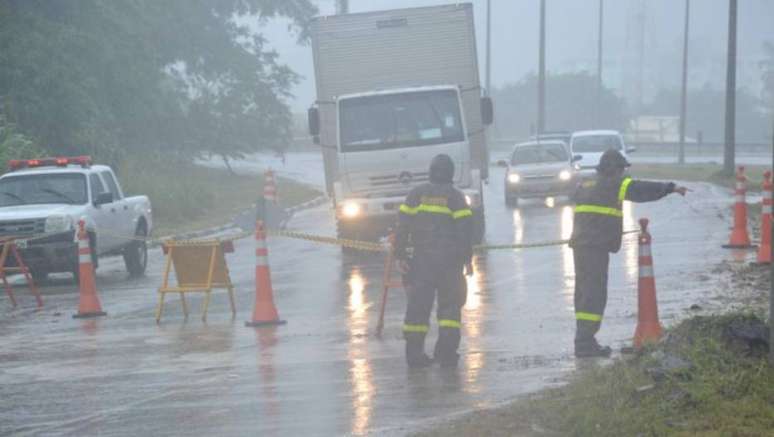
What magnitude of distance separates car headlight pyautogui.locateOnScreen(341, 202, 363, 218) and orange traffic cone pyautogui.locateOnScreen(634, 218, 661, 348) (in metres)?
10.3

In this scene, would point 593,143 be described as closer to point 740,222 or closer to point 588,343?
point 740,222

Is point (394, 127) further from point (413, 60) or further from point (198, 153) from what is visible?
point (198, 153)

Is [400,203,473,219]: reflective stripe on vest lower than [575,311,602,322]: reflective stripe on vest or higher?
higher

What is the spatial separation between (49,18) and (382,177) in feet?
54.2

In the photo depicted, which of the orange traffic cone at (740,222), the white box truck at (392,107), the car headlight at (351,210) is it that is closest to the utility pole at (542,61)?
the white box truck at (392,107)

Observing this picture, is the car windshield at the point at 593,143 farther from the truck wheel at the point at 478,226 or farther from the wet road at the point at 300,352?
the wet road at the point at 300,352

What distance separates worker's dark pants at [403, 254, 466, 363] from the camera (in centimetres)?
1139

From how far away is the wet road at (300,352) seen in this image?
31.9 ft

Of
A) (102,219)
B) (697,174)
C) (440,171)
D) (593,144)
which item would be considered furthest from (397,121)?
(697,174)

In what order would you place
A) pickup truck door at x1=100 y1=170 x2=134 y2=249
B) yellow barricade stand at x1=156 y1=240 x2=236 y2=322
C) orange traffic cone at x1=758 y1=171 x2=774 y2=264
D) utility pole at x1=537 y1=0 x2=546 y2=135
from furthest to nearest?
utility pole at x1=537 y1=0 x2=546 y2=135 → pickup truck door at x1=100 y1=170 x2=134 y2=249 → orange traffic cone at x1=758 y1=171 x2=774 y2=264 → yellow barricade stand at x1=156 y1=240 x2=236 y2=322

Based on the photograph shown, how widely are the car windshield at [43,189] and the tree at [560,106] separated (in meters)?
90.3

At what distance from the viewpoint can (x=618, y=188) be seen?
1143 cm

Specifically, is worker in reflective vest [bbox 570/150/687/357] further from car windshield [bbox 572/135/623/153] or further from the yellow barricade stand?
car windshield [bbox 572/135/623/153]

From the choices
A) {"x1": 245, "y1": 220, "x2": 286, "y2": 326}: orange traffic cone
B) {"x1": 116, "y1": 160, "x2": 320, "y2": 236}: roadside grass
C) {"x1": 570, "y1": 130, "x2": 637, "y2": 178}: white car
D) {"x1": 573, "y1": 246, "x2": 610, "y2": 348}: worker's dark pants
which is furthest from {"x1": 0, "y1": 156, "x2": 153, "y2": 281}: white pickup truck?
{"x1": 570, "y1": 130, "x2": 637, "y2": 178}: white car
